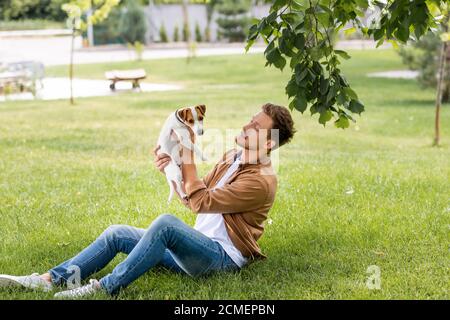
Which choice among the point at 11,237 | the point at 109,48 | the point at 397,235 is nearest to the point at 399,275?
the point at 397,235

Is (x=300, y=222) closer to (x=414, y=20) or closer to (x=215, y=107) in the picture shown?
(x=414, y=20)

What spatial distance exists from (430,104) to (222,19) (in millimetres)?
22634

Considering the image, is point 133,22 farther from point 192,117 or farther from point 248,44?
point 192,117

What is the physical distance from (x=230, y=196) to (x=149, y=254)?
19.0 inches

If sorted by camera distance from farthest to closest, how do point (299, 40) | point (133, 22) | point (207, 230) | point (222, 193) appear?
point (133, 22) < point (299, 40) < point (207, 230) < point (222, 193)

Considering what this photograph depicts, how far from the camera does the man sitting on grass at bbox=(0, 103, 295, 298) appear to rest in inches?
146

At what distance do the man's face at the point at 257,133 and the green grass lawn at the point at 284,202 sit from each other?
68 centimetres

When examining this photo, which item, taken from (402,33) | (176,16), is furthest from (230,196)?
(176,16)

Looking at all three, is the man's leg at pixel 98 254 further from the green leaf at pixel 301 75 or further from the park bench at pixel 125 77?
the park bench at pixel 125 77

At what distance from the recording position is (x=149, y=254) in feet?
12.0

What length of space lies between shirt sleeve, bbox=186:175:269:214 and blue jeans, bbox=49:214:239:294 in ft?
0.48

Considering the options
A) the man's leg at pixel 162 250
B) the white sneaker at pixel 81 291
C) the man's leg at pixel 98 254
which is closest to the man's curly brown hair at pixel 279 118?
the man's leg at pixel 162 250

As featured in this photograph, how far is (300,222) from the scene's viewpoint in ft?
17.2

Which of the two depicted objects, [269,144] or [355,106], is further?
[355,106]
